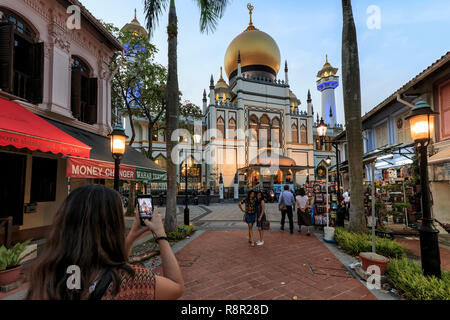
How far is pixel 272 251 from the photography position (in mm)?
6586

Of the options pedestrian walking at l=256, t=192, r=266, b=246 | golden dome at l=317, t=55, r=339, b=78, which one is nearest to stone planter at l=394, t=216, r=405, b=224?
pedestrian walking at l=256, t=192, r=266, b=246

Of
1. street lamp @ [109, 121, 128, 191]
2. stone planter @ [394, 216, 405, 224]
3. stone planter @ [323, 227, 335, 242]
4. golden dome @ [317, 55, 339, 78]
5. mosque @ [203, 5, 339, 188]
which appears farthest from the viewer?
golden dome @ [317, 55, 339, 78]

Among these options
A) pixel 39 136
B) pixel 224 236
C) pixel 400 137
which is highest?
pixel 400 137

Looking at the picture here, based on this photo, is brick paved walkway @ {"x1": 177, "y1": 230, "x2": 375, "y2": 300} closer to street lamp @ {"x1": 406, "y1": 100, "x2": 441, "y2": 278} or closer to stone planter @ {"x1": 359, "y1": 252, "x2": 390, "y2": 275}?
stone planter @ {"x1": 359, "y1": 252, "x2": 390, "y2": 275}

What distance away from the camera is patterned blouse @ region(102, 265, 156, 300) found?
1.26 metres

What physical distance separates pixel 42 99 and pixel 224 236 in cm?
783

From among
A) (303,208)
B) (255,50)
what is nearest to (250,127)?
(255,50)

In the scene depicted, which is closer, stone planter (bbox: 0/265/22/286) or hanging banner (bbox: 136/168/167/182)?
stone planter (bbox: 0/265/22/286)

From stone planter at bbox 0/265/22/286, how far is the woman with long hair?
14.7ft

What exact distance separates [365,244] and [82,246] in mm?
7003

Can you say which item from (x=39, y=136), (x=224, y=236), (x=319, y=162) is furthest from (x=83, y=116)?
(x=319, y=162)
